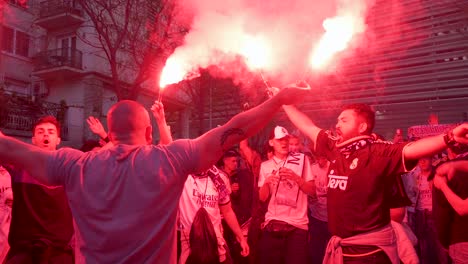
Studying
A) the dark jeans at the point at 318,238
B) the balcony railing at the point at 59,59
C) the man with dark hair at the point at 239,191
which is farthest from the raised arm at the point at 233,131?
the balcony railing at the point at 59,59

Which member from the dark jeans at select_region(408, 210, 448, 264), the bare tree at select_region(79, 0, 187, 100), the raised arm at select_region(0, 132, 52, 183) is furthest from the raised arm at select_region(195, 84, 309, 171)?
the bare tree at select_region(79, 0, 187, 100)

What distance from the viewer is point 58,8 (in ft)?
77.9

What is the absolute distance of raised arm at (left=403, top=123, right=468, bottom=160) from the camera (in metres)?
3.07

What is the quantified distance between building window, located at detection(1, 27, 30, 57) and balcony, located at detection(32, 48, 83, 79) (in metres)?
0.86

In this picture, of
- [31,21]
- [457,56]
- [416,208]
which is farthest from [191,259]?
[31,21]

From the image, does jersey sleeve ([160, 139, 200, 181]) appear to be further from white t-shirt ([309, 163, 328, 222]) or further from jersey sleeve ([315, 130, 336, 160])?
white t-shirt ([309, 163, 328, 222])

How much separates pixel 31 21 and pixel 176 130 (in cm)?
1225

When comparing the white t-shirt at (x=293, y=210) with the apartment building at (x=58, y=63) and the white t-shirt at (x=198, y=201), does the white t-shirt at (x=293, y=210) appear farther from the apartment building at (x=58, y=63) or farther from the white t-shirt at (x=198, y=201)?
the apartment building at (x=58, y=63)

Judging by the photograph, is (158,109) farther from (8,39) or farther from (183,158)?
(8,39)

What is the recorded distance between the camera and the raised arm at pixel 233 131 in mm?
2658

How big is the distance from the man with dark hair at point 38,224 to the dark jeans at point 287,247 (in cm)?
268

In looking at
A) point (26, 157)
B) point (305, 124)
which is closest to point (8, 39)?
point (305, 124)

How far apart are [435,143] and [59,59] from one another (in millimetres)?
24504

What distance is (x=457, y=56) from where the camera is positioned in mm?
12148
